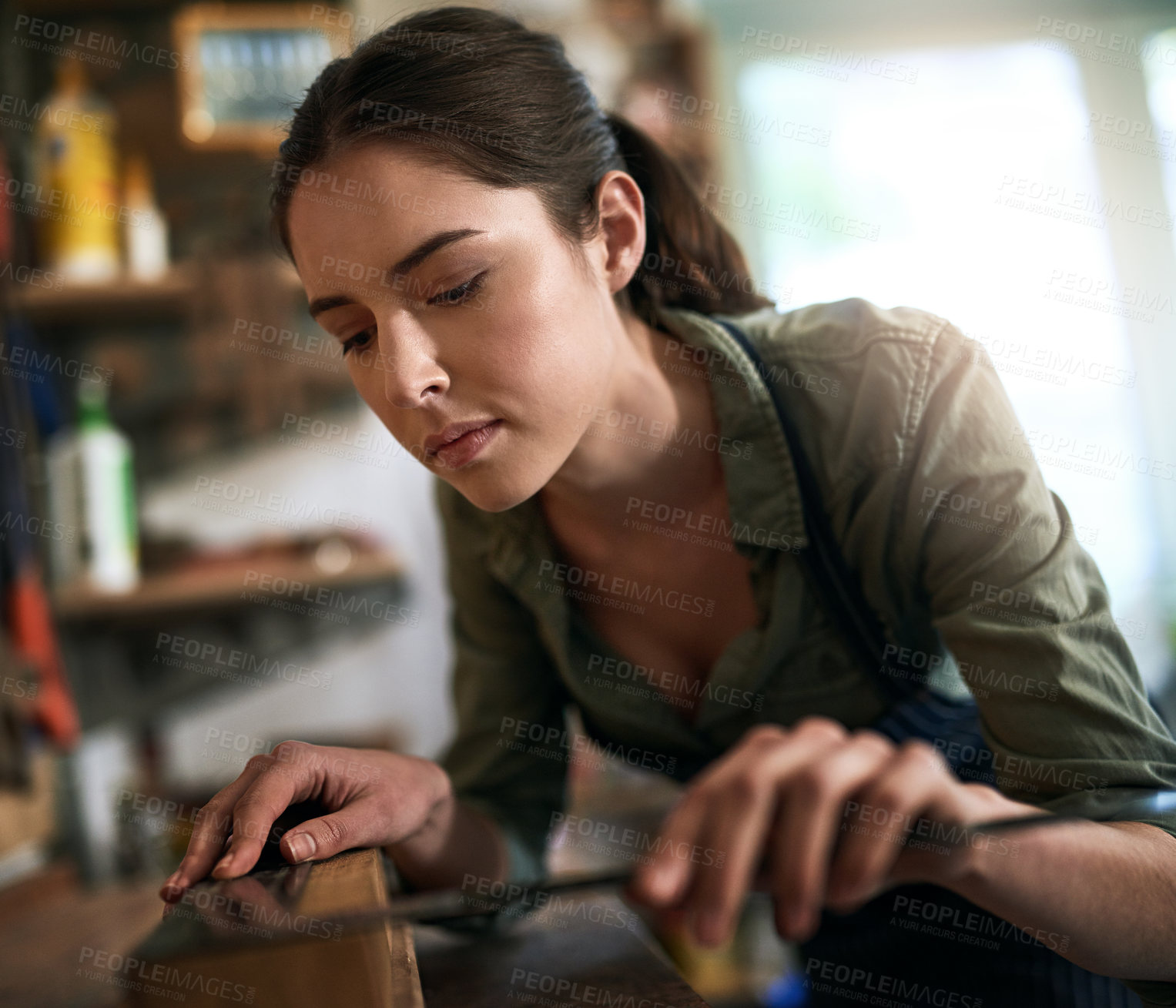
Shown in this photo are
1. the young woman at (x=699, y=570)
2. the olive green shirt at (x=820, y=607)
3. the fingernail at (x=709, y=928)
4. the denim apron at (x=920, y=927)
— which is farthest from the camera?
the denim apron at (x=920, y=927)

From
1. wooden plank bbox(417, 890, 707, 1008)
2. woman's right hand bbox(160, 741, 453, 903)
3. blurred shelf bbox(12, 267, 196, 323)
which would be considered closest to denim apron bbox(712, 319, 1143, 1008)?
wooden plank bbox(417, 890, 707, 1008)

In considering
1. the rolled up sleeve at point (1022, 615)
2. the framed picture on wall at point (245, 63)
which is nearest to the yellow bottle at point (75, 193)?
the framed picture on wall at point (245, 63)

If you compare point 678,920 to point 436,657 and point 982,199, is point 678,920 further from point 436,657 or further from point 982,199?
point 982,199

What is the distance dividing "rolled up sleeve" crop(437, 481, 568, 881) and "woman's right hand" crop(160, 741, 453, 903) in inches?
8.0

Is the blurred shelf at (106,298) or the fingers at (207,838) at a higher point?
the blurred shelf at (106,298)

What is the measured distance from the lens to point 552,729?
87cm

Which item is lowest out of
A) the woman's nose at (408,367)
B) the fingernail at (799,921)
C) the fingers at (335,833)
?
the fingers at (335,833)

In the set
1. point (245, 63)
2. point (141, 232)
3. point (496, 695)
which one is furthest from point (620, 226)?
point (245, 63)

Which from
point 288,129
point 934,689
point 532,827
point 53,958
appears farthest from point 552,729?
point 288,129

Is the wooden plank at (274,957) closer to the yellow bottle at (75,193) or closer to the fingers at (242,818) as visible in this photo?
the fingers at (242,818)

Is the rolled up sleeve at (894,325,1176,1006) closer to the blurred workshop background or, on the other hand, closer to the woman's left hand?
the woman's left hand

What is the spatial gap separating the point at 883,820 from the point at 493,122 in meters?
0.52

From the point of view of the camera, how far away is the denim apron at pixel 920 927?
0.67m

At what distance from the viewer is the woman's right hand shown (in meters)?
0.46
